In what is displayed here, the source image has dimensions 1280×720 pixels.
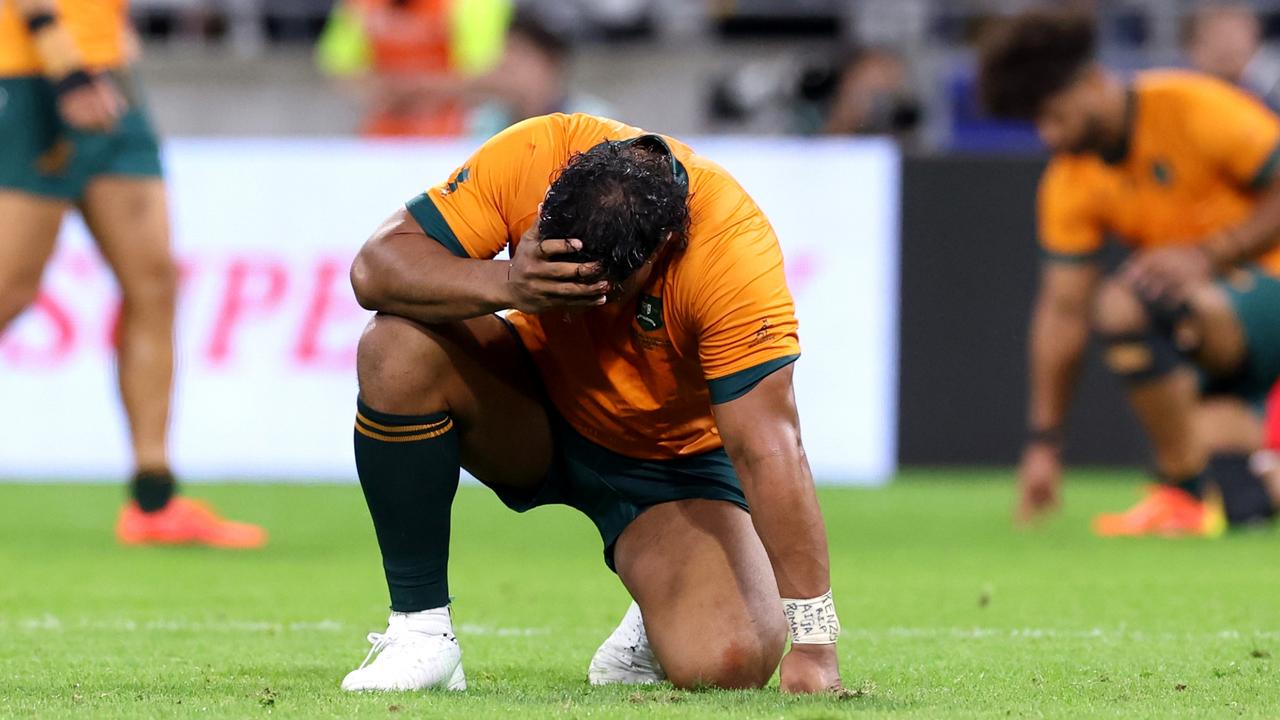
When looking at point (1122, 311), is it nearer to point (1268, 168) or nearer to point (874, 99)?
point (1268, 168)

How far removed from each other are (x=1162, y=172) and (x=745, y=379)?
152 inches

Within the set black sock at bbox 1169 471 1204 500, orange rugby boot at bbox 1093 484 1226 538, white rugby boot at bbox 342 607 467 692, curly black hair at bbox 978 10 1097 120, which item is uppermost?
curly black hair at bbox 978 10 1097 120

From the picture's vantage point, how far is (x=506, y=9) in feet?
31.4

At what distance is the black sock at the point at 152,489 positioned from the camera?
230 inches

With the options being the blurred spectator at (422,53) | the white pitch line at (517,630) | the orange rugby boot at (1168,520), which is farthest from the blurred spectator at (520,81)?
the white pitch line at (517,630)

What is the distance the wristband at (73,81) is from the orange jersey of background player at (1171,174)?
3.36m

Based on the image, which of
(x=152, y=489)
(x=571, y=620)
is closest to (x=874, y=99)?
(x=152, y=489)

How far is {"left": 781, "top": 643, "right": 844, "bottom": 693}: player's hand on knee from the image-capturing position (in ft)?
10.3

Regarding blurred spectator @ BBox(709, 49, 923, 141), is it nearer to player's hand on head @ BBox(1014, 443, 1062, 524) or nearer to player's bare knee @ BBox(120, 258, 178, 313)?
player's hand on head @ BBox(1014, 443, 1062, 524)

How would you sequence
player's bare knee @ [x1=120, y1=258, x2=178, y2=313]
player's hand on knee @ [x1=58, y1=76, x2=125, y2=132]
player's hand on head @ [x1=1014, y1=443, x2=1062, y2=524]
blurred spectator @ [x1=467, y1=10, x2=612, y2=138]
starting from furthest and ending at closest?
blurred spectator @ [x1=467, y1=10, x2=612, y2=138]
player's hand on head @ [x1=1014, y1=443, x2=1062, y2=524]
player's bare knee @ [x1=120, y1=258, x2=178, y2=313]
player's hand on knee @ [x1=58, y1=76, x2=125, y2=132]

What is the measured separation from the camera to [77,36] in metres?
5.83

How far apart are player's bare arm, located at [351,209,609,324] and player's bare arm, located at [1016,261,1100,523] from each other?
12.4ft

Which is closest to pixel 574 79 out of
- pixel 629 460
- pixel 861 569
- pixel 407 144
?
pixel 407 144

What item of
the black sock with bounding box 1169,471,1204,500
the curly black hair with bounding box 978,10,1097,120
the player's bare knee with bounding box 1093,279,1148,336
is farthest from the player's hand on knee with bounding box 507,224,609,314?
the black sock with bounding box 1169,471,1204,500
